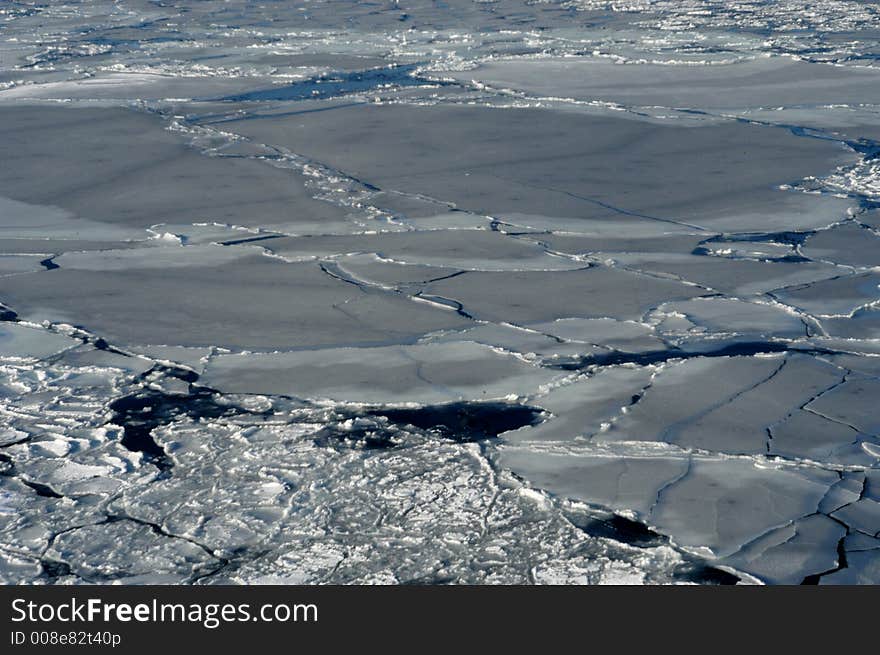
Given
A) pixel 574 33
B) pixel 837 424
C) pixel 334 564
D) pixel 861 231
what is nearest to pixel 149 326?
pixel 334 564

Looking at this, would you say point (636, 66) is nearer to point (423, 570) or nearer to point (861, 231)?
point (861, 231)

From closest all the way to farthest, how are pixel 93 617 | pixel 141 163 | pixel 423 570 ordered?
pixel 93 617 → pixel 423 570 → pixel 141 163

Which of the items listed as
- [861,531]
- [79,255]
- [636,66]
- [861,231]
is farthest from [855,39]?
[861,531]

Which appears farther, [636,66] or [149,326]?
[636,66]

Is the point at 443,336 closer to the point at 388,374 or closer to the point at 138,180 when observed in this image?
the point at 388,374

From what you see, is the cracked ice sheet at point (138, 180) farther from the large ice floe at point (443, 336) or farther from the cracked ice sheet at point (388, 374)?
the cracked ice sheet at point (388, 374)

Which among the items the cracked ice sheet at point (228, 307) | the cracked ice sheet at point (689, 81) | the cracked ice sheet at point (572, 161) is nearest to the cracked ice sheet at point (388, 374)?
the cracked ice sheet at point (228, 307)

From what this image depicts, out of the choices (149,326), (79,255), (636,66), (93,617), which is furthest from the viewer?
(636,66)

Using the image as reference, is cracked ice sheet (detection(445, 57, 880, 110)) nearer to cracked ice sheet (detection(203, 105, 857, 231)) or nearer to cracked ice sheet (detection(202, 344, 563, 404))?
cracked ice sheet (detection(203, 105, 857, 231))

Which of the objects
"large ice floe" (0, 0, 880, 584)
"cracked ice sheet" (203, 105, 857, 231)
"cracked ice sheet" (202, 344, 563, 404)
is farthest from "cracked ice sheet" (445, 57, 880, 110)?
"cracked ice sheet" (202, 344, 563, 404)
